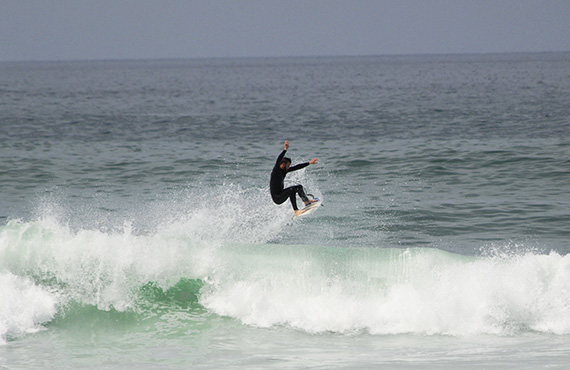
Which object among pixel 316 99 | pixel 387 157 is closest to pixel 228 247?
pixel 387 157

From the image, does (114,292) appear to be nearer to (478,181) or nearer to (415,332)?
(415,332)

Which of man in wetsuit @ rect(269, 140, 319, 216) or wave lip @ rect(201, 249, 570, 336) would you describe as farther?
man in wetsuit @ rect(269, 140, 319, 216)

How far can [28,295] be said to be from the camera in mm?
11633

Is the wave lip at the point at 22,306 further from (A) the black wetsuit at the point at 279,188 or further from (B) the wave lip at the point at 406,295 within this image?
(A) the black wetsuit at the point at 279,188

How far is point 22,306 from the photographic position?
1133 cm

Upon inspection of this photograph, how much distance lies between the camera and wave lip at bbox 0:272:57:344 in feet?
35.2

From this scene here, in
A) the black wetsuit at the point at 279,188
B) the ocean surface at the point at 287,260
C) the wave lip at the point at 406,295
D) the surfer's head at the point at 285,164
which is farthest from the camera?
the black wetsuit at the point at 279,188

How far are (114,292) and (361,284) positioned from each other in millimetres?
4137

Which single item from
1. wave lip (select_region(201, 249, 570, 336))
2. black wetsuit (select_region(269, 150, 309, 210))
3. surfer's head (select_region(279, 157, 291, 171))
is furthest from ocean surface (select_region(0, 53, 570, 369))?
surfer's head (select_region(279, 157, 291, 171))

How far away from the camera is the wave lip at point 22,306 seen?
10.7 meters

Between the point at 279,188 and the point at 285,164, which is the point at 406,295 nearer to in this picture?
the point at 285,164

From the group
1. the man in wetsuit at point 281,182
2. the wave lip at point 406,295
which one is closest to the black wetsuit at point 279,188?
the man in wetsuit at point 281,182

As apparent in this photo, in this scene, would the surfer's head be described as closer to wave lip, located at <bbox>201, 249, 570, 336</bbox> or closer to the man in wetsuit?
the man in wetsuit

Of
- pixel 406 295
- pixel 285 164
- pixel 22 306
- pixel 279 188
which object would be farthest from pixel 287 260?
pixel 22 306
